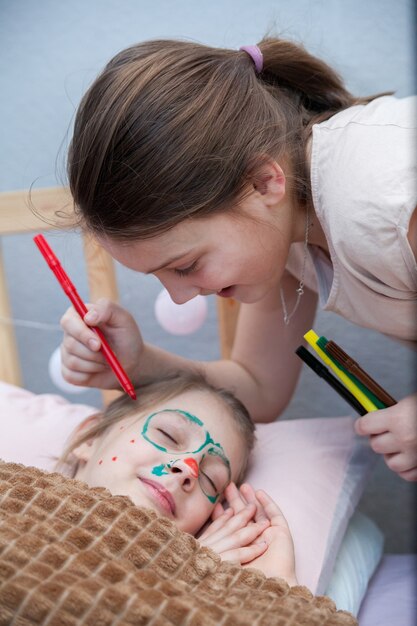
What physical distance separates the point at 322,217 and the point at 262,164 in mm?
127

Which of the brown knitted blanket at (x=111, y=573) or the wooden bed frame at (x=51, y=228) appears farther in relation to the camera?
the wooden bed frame at (x=51, y=228)

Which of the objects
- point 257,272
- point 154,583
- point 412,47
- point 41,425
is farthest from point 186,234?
point 412,47

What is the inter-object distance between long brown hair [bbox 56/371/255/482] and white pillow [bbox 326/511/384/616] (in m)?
0.21

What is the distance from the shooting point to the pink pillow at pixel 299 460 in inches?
42.0

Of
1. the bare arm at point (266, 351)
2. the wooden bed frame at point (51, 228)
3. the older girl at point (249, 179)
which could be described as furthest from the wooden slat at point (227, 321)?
A: the older girl at point (249, 179)

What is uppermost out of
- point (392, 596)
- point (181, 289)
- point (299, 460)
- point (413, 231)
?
point (413, 231)

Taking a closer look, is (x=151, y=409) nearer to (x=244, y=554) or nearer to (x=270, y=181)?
(x=244, y=554)

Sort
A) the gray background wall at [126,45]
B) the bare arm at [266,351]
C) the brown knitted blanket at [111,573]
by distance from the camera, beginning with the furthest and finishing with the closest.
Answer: the gray background wall at [126,45] → the bare arm at [266,351] → the brown knitted blanket at [111,573]

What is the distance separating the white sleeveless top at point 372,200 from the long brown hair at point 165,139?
86 millimetres

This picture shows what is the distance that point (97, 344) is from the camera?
3.81 feet

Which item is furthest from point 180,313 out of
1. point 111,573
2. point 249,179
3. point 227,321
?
point 111,573

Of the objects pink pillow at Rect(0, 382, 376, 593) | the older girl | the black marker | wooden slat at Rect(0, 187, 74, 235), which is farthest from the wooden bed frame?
the black marker

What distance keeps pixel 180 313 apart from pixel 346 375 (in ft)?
1.40

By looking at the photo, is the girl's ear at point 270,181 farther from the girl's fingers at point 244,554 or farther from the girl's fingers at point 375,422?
the girl's fingers at point 244,554
